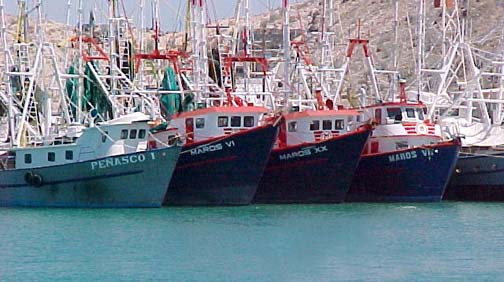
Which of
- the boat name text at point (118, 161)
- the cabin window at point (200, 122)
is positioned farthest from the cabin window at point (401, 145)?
the boat name text at point (118, 161)

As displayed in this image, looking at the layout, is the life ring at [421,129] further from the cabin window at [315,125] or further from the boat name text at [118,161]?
the boat name text at [118,161]

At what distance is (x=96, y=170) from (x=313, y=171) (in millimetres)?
8724

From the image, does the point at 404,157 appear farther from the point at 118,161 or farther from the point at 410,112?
the point at 118,161

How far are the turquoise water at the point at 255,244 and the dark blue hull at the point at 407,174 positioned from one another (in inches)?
77.1

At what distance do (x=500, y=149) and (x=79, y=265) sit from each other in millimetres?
25921

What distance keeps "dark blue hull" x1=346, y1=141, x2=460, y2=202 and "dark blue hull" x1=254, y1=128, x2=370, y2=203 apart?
80.6 inches

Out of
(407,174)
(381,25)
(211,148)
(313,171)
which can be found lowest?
(407,174)

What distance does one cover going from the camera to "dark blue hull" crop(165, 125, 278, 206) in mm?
52938

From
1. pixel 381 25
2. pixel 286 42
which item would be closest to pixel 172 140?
pixel 286 42

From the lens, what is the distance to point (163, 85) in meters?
60.5

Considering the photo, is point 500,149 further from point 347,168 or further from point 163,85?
point 163,85

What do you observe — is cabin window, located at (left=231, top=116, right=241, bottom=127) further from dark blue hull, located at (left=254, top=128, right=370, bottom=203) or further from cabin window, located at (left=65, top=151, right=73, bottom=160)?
cabin window, located at (left=65, top=151, right=73, bottom=160)

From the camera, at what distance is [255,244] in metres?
42.5

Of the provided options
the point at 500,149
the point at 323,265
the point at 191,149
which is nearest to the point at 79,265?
the point at 323,265
